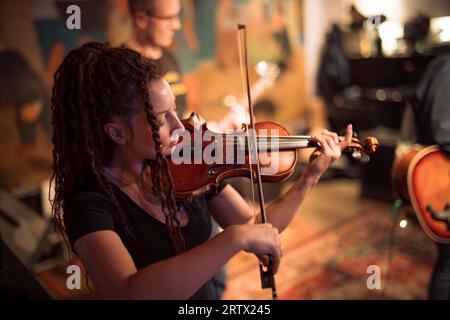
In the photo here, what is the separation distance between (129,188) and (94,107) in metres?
0.24

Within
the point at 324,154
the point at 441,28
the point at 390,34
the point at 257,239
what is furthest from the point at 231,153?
the point at 390,34

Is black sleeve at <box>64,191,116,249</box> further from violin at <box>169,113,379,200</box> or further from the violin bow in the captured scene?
the violin bow

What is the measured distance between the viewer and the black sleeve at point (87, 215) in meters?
0.97

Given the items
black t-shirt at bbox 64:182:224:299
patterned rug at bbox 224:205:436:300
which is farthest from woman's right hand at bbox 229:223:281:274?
patterned rug at bbox 224:205:436:300

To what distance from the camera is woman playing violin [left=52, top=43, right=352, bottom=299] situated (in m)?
0.89

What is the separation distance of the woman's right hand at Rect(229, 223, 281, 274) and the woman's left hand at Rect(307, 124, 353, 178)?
0.31 meters

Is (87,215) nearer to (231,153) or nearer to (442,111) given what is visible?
(231,153)

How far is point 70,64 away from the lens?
3.38 feet

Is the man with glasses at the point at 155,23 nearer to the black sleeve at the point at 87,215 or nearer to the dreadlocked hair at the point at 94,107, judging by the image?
the dreadlocked hair at the point at 94,107

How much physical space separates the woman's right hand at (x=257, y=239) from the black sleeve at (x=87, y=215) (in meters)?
0.30

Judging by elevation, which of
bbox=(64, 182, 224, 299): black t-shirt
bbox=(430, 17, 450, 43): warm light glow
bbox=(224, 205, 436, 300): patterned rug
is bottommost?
bbox=(224, 205, 436, 300): patterned rug

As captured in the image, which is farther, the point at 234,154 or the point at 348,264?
the point at 348,264

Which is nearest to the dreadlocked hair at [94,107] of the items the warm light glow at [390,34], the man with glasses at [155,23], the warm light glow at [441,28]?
the man with glasses at [155,23]

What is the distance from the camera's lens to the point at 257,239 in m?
0.90
